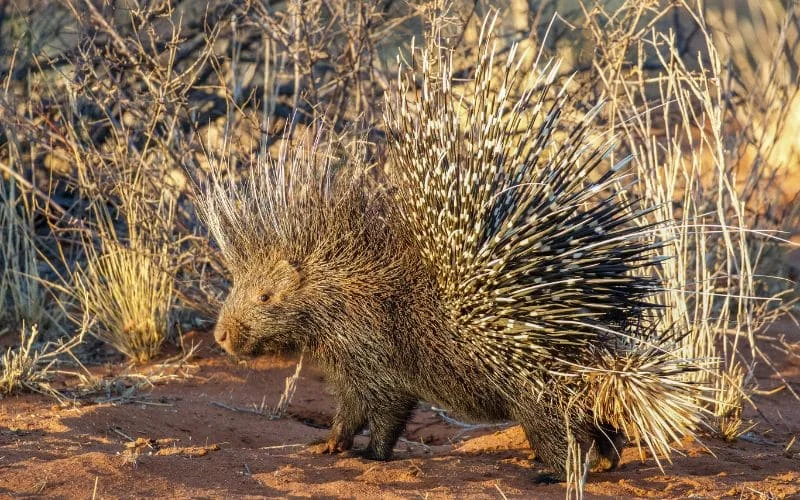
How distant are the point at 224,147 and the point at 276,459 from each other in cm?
160

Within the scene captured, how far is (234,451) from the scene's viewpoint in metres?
4.54

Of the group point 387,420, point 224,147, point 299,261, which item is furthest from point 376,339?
point 224,147

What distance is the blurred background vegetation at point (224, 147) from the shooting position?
Result: 5234 mm

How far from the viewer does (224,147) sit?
4.93m

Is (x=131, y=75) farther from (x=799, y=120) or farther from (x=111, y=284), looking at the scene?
(x=799, y=120)

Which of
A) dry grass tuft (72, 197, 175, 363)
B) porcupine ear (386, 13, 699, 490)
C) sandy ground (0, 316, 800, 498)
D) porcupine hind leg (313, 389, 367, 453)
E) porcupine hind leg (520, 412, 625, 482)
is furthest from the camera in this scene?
dry grass tuft (72, 197, 175, 363)

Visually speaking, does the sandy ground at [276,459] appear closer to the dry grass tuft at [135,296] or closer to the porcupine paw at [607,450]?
the porcupine paw at [607,450]

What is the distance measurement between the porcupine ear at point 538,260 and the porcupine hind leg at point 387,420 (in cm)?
56

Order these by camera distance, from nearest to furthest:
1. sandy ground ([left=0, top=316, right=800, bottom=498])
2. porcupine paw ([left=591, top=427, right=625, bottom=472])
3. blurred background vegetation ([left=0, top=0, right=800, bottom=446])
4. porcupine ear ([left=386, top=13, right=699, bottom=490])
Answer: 1. sandy ground ([left=0, top=316, right=800, bottom=498])
2. porcupine ear ([left=386, top=13, right=699, bottom=490])
3. porcupine paw ([left=591, top=427, right=625, bottom=472])
4. blurred background vegetation ([left=0, top=0, right=800, bottom=446])

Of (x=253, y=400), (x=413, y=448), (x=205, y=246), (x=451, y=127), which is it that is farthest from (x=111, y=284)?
(x=451, y=127)

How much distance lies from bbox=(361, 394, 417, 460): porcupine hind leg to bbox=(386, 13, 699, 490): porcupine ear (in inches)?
22.1

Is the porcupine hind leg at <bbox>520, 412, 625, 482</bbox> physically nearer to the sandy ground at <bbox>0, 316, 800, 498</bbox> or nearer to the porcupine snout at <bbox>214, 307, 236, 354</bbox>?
the sandy ground at <bbox>0, 316, 800, 498</bbox>

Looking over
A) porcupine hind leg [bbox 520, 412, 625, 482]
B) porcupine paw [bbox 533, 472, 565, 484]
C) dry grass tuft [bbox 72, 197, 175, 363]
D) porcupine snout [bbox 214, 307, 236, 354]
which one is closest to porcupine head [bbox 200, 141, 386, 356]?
porcupine snout [bbox 214, 307, 236, 354]

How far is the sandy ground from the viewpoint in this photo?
3779 mm
